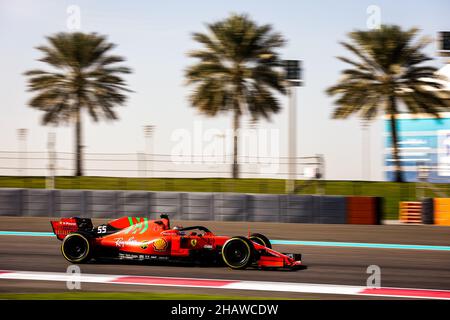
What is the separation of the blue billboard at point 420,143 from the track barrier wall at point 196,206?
19.4 m

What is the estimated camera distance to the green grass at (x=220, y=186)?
80.9 ft

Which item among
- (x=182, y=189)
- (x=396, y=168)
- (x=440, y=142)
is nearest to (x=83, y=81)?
(x=182, y=189)

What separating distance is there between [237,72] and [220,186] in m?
15.0

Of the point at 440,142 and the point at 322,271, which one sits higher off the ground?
the point at 440,142

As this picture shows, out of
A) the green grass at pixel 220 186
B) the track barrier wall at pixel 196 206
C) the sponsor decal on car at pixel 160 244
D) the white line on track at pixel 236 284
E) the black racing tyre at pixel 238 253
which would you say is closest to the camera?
the white line on track at pixel 236 284

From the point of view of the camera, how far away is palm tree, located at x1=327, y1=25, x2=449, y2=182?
35125 mm

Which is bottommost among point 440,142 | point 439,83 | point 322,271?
point 322,271

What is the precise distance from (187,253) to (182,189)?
48.9 feet

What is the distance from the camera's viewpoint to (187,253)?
11695mm

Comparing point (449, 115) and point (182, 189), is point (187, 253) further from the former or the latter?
point (449, 115)

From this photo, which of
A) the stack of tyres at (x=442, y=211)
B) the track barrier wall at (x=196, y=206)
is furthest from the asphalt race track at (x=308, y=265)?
the stack of tyres at (x=442, y=211)

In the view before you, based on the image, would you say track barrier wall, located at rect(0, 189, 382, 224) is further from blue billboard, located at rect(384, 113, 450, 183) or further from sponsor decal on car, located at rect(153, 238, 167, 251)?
blue billboard, located at rect(384, 113, 450, 183)

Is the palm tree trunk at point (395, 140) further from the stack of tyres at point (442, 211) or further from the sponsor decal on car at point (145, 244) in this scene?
the sponsor decal on car at point (145, 244)
